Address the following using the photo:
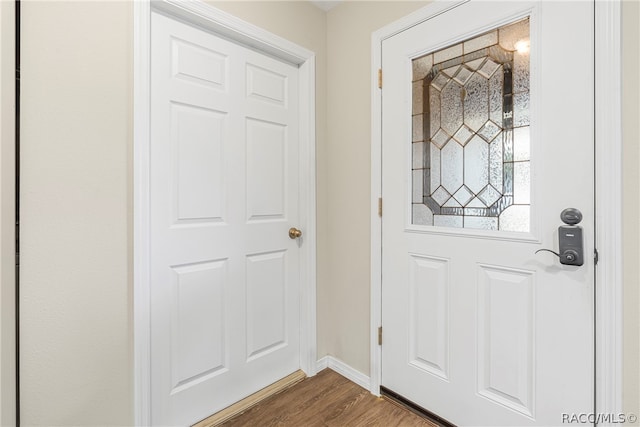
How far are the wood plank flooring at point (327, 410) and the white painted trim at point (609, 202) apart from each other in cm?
81

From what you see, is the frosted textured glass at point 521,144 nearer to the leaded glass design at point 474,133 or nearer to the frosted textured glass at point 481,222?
the leaded glass design at point 474,133

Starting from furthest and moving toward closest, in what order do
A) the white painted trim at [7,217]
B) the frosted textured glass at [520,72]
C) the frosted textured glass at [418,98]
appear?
the frosted textured glass at [418,98] < the frosted textured glass at [520,72] < the white painted trim at [7,217]

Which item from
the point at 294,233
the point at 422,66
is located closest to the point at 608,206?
the point at 422,66

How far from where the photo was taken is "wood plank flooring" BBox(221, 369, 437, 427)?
5.18ft

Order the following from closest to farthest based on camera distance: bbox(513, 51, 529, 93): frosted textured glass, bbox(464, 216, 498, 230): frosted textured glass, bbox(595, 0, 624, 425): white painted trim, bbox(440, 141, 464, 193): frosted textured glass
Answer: bbox(595, 0, 624, 425): white painted trim → bbox(513, 51, 529, 93): frosted textured glass → bbox(464, 216, 498, 230): frosted textured glass → bbox(440, 141, 464, 193): frosted textured glass

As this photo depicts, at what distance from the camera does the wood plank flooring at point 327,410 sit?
158cm

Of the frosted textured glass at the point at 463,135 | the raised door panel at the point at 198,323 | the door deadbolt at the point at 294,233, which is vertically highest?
the frosted textured glass at the point at 463,135

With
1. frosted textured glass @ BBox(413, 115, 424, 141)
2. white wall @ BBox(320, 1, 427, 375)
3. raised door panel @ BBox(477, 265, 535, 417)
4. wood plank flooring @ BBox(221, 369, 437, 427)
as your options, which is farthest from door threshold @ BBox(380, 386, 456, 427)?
frosted textured glass @ BBox(413, 115, 424, 141)

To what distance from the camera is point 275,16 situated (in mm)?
1782

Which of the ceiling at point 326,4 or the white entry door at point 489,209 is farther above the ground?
the ceiling at point 326,4

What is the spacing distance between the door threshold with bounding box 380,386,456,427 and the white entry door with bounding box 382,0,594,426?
0.03 m

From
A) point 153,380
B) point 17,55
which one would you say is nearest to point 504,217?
point 153,380

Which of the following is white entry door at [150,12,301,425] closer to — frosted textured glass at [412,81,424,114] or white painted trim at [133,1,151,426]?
white painted trim at [133,1,151,426]

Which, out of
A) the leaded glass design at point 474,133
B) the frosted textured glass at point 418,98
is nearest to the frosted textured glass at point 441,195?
the leaded glass design at point 474,133
